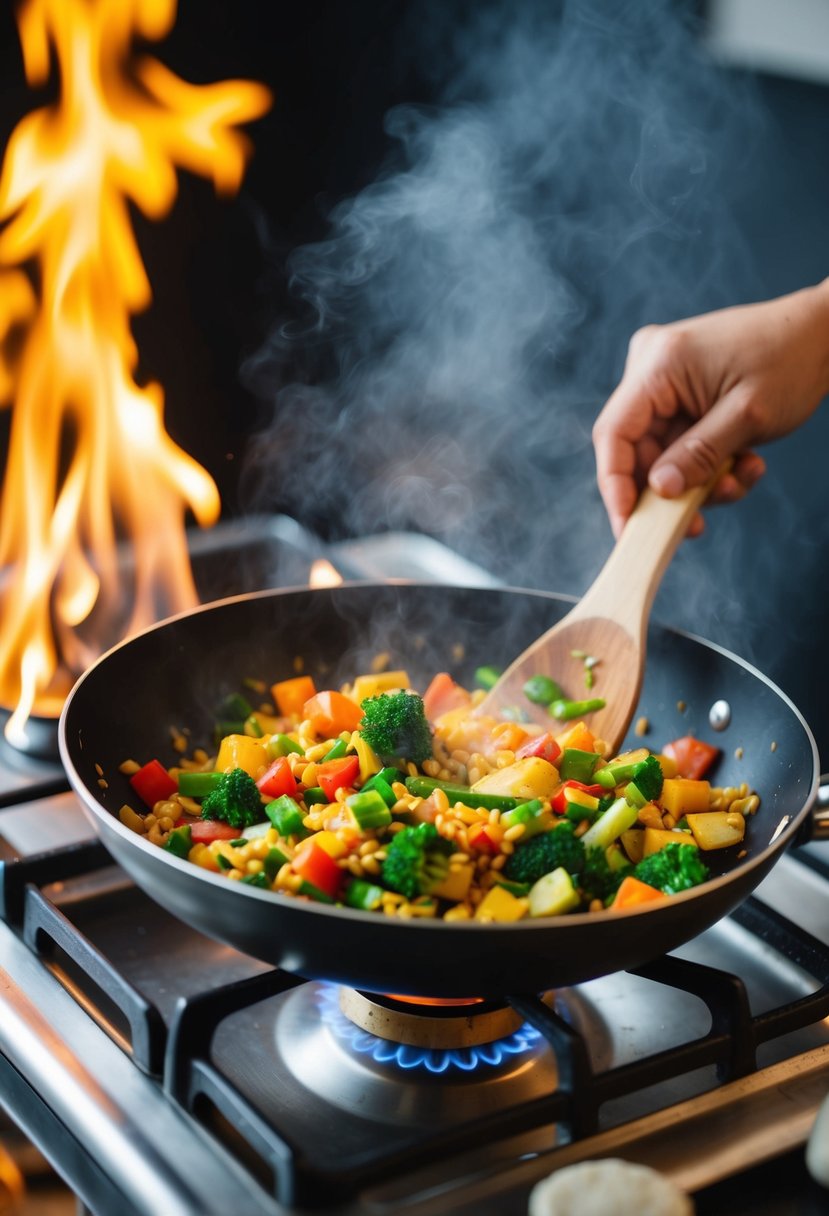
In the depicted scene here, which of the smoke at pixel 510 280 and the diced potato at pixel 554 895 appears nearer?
the diced potato at pixel 554 895

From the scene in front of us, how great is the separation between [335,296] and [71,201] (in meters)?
1.18

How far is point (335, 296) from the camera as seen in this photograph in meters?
→ 3.31

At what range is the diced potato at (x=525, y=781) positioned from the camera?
1.48m

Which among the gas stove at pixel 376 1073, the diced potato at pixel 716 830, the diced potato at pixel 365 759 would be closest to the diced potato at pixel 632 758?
the diced potato at pixel 716 830

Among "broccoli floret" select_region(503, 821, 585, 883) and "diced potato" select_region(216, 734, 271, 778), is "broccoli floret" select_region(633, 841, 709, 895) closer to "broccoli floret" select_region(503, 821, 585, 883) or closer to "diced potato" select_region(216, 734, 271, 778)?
"broccoli floret" select_region(503, 821, 585, 883)

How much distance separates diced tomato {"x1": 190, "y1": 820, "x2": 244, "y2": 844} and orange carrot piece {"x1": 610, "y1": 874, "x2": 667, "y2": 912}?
469 mm

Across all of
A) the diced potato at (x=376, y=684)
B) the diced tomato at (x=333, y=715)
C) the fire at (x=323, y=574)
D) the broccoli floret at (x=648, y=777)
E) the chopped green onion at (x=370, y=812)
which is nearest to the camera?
the chopped green onion at (x=370, y=812)

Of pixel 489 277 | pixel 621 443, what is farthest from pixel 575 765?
pixel 489 277

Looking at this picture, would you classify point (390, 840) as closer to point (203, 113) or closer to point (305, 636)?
point (305, 636)

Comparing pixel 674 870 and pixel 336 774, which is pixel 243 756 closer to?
pixel 336 774

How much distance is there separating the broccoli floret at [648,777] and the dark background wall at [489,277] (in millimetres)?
1108

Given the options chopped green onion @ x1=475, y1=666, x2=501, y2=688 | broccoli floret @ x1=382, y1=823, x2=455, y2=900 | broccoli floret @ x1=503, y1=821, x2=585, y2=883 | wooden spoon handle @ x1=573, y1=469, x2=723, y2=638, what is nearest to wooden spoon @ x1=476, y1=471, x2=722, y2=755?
wooden spoon handle @ x1=573, y1=469, x2=723, y2=638

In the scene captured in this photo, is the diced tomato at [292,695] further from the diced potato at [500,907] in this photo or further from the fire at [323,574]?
the diced potato at [500,907]

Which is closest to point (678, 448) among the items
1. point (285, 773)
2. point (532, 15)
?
point (285, 773)
